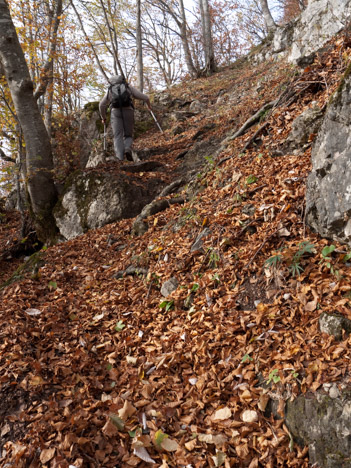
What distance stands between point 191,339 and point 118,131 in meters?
6.17

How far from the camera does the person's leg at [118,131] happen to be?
301 inches

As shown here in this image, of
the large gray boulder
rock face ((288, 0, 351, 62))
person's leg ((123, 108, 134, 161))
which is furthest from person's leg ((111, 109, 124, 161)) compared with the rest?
the large gray boulder

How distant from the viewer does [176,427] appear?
253cm

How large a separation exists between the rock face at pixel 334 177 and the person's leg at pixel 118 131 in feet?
18.4

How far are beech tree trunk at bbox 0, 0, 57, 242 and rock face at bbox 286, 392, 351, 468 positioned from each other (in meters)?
6.61

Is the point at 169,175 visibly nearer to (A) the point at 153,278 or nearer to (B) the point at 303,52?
(A) the point at 153,278

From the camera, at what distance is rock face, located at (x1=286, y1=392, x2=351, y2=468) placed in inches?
78.7

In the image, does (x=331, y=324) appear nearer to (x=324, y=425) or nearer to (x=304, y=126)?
(x=324, y=425)

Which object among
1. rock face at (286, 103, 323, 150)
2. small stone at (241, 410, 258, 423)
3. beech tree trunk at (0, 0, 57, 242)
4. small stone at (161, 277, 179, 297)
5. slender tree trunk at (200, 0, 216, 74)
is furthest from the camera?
slender tree trunk at (200, 0, 216, 74)

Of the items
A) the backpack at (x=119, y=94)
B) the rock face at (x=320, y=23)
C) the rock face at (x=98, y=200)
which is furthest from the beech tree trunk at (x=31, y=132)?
the rock face at (x=320, y=23)

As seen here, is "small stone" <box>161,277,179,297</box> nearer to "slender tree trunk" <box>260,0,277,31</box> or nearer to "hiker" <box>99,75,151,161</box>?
"hiker" <box>99,75,151,161</box>

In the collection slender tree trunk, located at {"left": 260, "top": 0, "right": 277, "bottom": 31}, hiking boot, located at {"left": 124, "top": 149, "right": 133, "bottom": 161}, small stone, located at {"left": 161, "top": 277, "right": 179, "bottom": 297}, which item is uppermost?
slender tree trunk, located at {"left": 260, "top": 0, "right": 277, "bottom": 31}

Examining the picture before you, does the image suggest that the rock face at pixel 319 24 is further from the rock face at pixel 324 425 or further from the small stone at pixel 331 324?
the rock face at pixel 324 425

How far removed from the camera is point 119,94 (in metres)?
7.35
